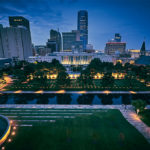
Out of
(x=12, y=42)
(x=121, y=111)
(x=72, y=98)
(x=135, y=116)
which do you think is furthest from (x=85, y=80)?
(x=12, y=42)

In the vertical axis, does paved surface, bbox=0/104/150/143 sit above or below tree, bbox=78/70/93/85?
below

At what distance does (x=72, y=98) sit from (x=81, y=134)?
21.5 metres

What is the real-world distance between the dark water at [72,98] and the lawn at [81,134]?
30.6ft

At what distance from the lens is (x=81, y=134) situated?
1016 inches

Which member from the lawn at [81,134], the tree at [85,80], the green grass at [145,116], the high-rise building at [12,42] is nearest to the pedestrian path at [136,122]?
the green grass at [145,116]

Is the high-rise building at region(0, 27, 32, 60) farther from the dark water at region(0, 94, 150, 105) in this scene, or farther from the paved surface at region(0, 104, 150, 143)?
the paved surface at region(0, 104, 150, 143)

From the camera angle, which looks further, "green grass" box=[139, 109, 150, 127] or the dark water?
the dark water

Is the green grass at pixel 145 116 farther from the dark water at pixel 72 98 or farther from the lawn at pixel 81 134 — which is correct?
the dark water at pixel 72 98

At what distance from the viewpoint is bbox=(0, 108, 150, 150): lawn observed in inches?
890

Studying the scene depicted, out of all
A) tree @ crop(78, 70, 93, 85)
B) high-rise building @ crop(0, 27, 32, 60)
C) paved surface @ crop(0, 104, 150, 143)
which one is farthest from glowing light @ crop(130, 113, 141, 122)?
high-rise building @ crop(0, 27, 32, 60)

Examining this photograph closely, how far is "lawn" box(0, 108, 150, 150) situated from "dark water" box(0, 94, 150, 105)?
9.32m

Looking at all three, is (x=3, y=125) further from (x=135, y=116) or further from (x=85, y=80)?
(x=135, y=116)

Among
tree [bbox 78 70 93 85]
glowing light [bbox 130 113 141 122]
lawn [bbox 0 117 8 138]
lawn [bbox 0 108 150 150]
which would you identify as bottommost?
lawn [bbox 0 108 150 150]

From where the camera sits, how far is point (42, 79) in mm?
55375
